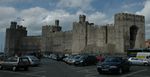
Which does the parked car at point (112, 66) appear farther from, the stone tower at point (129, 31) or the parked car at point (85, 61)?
the stone tower at point (129, 31)

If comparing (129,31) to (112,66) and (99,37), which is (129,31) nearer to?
(99,37)

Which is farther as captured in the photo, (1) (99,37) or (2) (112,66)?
(1) (99,37)

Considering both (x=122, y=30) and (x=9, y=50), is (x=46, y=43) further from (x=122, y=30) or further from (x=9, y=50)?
(x=122, y=30)

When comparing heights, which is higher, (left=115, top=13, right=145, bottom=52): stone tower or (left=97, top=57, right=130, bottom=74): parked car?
(left=115, top=13, right=145, bottom=52): stone tower

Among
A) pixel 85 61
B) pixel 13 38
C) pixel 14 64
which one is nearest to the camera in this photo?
pixel 14 64

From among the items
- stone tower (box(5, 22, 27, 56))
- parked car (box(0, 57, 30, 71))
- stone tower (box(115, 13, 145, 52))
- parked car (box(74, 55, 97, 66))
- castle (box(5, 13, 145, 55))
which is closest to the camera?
parked car (box(0, 57, 30, 71))

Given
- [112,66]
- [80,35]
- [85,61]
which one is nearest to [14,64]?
[112,66]

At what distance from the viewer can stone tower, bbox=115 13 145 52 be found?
6000 cm

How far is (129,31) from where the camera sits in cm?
6119

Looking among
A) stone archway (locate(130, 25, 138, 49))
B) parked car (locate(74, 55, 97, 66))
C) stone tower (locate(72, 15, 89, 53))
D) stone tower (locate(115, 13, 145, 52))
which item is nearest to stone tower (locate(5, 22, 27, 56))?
stone tower (locate(72, 15, 89, 53))

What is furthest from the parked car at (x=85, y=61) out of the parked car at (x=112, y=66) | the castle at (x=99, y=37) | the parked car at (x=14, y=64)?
the castle at (x=99, y=37)

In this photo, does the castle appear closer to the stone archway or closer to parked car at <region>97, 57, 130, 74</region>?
the stone archway

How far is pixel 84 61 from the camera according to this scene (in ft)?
102

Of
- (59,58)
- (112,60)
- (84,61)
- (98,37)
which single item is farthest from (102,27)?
(112,60)
